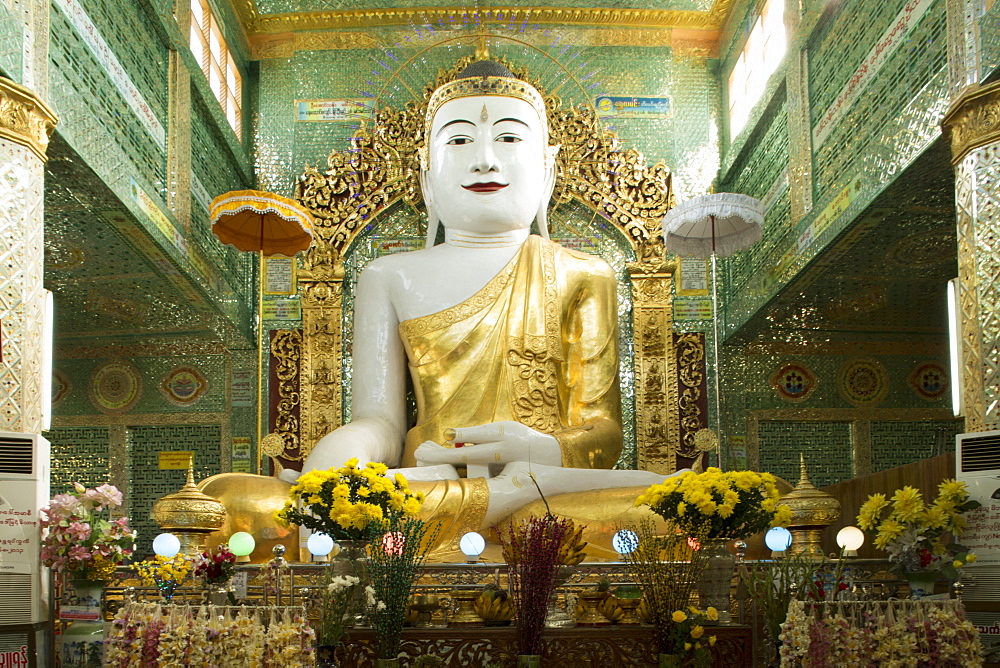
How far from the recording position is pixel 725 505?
4.92 meters

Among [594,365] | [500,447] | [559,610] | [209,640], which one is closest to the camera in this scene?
[209,640]

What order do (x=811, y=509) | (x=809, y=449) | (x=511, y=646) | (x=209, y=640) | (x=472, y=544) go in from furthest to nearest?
1. (x=809, y=449)
2. (x=811, y=509)
3. (x=472, y=544)
4. (x=511, y=646)
5. (x=209, y=640)

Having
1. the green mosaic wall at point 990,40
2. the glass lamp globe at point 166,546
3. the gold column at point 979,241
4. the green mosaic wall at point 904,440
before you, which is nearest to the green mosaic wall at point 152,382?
the glass lamp globe at point 166,546

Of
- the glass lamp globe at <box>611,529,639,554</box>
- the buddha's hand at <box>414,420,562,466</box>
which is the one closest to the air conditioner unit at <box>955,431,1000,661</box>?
the glass lamp globe at <box>611,529,639,554</box>

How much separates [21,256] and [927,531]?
3.91 meters

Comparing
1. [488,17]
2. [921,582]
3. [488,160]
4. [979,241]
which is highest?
[488,17]

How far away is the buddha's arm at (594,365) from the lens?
748 centimetres

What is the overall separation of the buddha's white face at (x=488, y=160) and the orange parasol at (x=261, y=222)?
1.05 m

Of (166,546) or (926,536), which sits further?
(166,546)

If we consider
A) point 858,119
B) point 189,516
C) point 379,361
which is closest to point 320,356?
point 379,361

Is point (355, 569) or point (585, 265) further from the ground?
point (585, 265)

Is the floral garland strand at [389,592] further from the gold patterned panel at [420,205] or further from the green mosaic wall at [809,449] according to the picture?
the green mosaic wall at [809,449]

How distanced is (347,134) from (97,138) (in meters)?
3.42

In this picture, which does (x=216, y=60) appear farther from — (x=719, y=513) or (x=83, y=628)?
(x=719, y=513)
